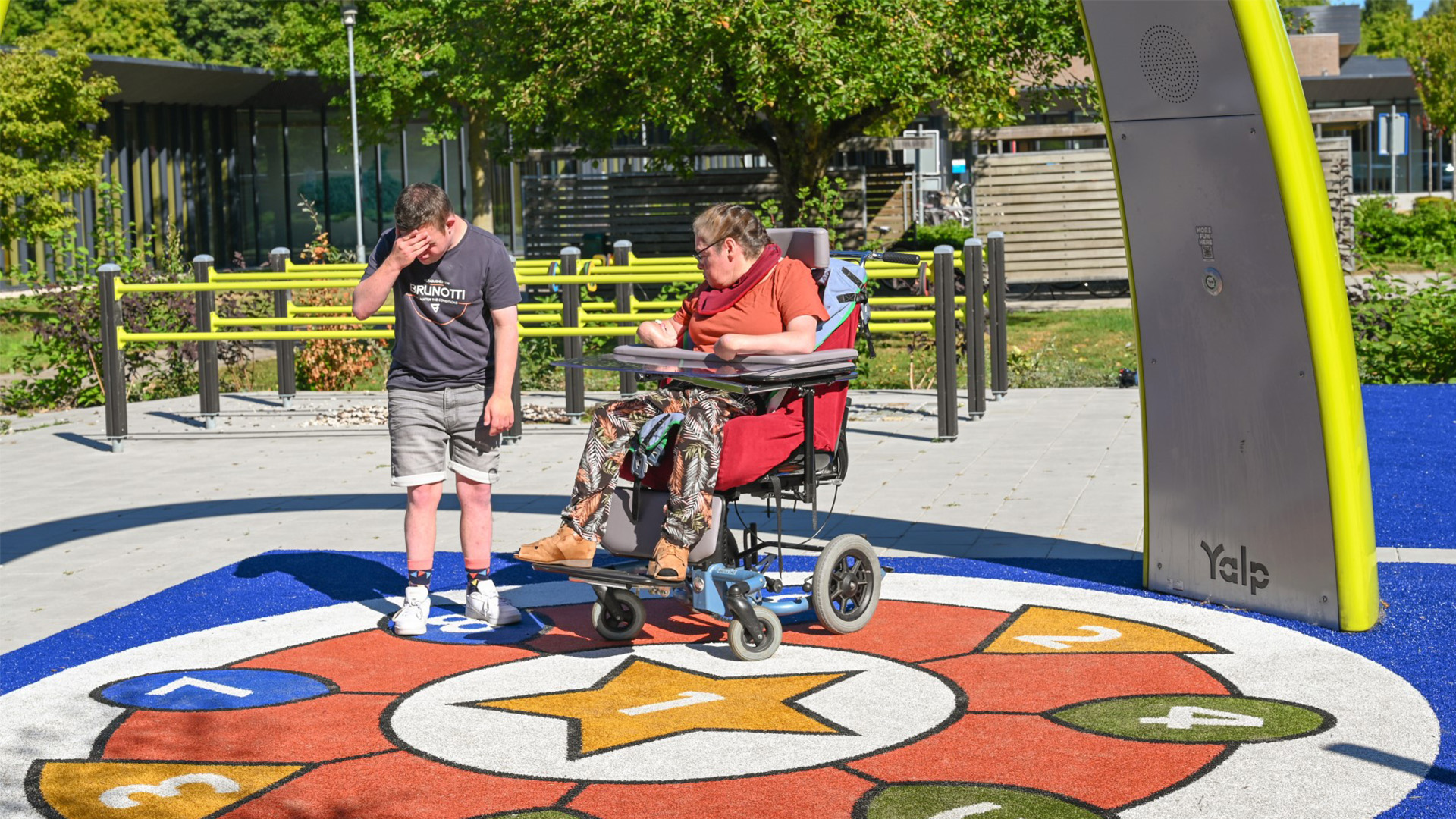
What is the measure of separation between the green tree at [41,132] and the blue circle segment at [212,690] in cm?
2114

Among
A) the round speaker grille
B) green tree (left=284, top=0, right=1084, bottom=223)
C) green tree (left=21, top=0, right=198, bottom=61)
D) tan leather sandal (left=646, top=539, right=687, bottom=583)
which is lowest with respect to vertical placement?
tan leather sandal (left=646, top=539, right=687, bottom=583)

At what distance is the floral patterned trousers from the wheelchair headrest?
0.81 meters

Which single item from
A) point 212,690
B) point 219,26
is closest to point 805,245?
point 212,690

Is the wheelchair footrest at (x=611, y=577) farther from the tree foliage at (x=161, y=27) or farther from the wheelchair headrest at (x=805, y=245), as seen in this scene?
the tree foliage at (x=161, y=27)

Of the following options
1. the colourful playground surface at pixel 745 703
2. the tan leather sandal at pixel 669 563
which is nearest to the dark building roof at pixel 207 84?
the colourful playground surface at pixel 745 703

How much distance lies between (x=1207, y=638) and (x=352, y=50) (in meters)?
30.3

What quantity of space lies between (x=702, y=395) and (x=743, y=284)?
583mm

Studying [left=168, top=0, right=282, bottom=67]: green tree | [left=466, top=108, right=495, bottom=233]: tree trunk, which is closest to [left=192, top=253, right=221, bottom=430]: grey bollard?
[left=466, top=108, right=495, bottom=233]: tree trunk

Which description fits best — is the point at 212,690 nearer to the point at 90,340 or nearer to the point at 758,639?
the point at 758,639

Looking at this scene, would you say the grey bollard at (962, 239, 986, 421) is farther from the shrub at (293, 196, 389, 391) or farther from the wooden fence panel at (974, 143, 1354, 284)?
the wooden fence panel at (974, 143, 1354, 284)

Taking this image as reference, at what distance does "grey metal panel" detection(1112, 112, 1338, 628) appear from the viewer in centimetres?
584

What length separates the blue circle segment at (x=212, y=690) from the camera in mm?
5387

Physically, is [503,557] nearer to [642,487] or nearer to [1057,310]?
[642,487]

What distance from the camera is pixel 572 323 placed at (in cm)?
1225
